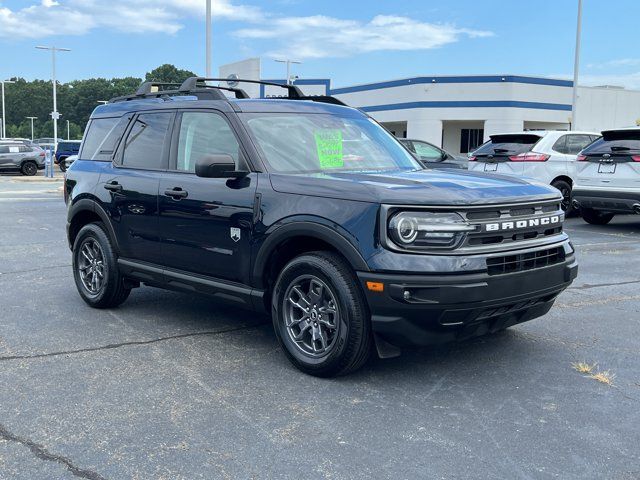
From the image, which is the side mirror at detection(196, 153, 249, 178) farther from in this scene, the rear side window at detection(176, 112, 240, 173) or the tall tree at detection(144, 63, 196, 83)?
the tall tree at detection(144, 63, 196, 83)

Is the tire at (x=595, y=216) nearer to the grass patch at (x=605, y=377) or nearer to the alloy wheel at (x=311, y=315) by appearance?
the grass patch at (x=605, y=377)

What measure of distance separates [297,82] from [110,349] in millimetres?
41417

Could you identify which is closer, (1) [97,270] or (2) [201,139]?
(2) [201,139]

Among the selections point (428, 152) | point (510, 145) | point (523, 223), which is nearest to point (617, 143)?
point (510, 145)

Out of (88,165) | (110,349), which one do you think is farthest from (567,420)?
(88,165)

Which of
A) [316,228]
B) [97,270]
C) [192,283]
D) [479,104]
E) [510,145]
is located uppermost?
[479,104]

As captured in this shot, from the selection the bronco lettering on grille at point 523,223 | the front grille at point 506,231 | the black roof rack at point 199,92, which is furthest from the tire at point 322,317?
the black roof rack at point 199,92

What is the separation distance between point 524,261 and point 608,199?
8233mm

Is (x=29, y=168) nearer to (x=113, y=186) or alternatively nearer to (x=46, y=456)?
(x=113, y=186)

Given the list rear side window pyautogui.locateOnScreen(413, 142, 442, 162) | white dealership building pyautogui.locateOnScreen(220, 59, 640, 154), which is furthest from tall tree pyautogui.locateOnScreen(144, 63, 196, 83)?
rear side window pyautogui.locateOnScreen(413, 142, 442, 162)

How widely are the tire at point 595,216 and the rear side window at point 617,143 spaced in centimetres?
142

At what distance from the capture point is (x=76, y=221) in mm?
6547

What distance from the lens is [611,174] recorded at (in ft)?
37.7

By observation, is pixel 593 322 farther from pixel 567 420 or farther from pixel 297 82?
pixel 297 82
